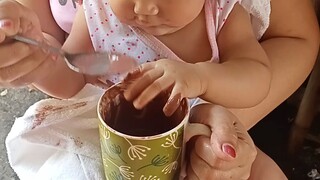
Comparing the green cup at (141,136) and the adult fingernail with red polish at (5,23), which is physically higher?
the adult fingernail with red polish at (5,23)

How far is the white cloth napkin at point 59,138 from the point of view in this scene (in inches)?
35.0

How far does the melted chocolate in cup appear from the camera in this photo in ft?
2.40

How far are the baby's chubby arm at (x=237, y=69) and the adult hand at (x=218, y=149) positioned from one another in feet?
0.14

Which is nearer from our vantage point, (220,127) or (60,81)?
(220,127)

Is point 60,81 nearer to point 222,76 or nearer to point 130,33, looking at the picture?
point 130,33

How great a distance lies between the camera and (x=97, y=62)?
2.60 feet

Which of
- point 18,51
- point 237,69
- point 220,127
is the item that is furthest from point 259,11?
point 18,51

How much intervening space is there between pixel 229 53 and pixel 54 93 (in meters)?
0.26

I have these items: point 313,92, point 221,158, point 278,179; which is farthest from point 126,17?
point 313,92

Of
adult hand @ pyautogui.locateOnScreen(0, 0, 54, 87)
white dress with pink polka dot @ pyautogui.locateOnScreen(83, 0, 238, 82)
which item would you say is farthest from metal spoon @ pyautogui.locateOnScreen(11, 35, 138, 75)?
white dress with pink polka dot @ pyautogui.locateOnScreen(83, 0, 238, 82)

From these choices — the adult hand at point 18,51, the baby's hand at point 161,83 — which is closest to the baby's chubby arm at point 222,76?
the baby's hand at point 161,83

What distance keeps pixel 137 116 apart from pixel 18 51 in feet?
0.52

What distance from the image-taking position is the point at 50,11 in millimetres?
1080

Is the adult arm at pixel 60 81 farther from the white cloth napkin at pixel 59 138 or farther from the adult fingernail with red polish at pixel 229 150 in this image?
the adult fingernail with red polish at pixel 229 150
